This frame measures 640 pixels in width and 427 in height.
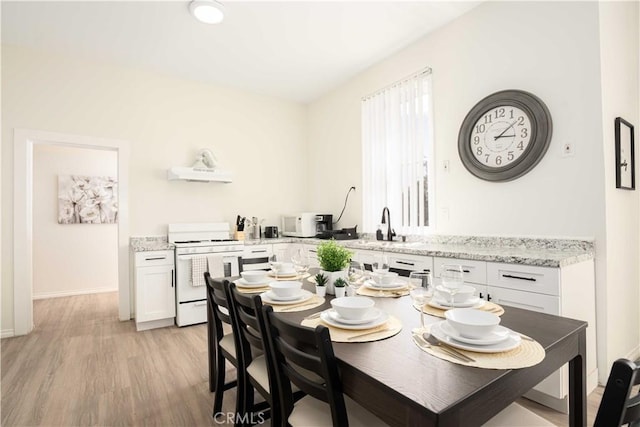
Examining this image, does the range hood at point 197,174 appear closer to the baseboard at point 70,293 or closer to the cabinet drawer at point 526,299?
the baseboard at point 70,293

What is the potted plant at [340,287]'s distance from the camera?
1.60 metres

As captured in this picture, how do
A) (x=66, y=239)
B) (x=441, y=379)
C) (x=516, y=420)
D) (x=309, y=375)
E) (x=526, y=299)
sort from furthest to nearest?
(x=66, y=239) → (x=526, y=299) → (x=309, y=375) → (x=516, y=420) → (x=441, y=379)

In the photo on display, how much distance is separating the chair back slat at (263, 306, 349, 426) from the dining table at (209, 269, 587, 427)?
42mm

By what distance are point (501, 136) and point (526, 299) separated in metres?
1.36

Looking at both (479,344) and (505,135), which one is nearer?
(479,344)

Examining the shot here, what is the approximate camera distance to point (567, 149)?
2.36 meters

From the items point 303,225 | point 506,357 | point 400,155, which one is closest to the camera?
point 506,357

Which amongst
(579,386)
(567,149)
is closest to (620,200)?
(567,149)

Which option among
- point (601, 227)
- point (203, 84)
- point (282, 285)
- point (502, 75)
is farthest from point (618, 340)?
point (203, 84)

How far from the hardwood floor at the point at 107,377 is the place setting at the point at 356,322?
3.84ft

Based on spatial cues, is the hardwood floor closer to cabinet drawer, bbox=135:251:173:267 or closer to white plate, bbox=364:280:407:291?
cabinet drawer, bbox=135:251:173:267

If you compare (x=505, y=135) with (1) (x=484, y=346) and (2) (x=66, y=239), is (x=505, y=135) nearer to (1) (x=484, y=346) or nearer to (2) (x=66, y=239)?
(1) (x=484, y=346)

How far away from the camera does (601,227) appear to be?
2207mm

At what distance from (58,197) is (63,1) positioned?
10.9ft
